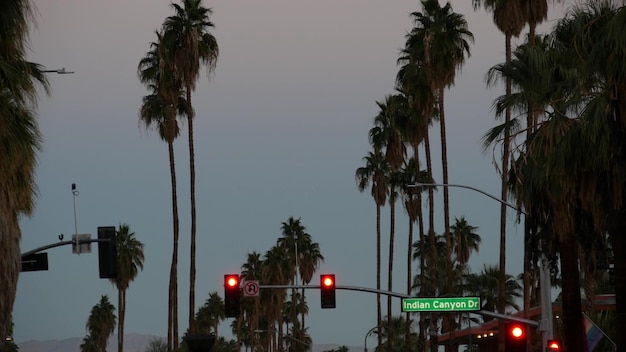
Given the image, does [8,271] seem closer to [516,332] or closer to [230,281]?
[516,332]

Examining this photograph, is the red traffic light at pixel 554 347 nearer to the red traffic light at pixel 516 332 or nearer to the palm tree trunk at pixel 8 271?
the red traffic light at pixel 516 332

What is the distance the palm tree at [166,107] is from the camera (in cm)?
6775

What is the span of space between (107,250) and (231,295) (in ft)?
40.6

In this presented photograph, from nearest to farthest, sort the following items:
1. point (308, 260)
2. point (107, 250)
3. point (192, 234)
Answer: point (107, 250) < point (192, 234) < point (308, 260)

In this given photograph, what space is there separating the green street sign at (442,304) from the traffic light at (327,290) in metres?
2.88

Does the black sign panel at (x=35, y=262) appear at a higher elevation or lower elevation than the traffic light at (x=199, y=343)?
higher

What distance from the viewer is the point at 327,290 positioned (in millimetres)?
44094

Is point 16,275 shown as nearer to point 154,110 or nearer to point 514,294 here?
point 154,110

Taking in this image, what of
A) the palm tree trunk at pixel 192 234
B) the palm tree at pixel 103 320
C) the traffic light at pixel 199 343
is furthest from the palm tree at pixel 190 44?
the palm tree at pixel 103 320

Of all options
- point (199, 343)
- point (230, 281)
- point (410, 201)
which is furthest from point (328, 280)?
point (410, 201)

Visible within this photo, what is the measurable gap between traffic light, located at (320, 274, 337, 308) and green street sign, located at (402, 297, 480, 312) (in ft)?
9.44

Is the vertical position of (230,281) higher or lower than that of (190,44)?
lower

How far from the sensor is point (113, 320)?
156 meters

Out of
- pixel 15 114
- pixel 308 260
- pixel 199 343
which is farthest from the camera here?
pixel 308 260
